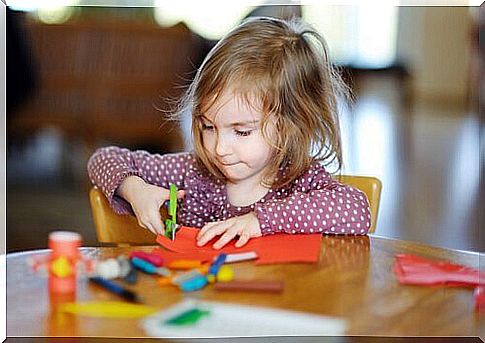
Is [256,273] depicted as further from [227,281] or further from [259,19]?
[259,19]

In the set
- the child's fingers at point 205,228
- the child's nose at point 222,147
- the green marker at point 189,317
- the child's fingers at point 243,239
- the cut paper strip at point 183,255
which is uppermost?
the child's nose at point 222,147

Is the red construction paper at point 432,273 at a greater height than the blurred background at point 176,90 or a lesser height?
lesser

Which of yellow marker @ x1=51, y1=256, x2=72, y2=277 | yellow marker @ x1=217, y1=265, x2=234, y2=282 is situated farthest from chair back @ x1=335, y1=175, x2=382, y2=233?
yellow marker @ x1=51, y1=256, x2=72, y2=277

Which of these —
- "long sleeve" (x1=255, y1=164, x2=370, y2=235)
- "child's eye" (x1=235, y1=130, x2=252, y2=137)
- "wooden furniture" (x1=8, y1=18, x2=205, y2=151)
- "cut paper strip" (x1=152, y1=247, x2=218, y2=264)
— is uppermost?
"wooden furniture" (x1=8, y1=18, x2=205, y2=151)

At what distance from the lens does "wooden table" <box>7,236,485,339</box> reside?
65 centimetres

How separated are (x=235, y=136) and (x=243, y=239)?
103mm

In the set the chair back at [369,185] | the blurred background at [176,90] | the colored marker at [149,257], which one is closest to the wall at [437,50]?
the blurred background at [176,90]

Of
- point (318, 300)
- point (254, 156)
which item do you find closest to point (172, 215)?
point (254, 156)

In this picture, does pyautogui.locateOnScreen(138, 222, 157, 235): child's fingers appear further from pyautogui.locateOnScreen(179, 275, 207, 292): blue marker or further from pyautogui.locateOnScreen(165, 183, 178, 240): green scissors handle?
pyautogui.locateOnScreen(179, 275, 207, 292): blue marker

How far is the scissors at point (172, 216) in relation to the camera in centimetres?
81

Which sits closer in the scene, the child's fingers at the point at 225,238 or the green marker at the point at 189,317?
the green marker at the point at 189,317

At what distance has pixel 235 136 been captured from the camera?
81 cm

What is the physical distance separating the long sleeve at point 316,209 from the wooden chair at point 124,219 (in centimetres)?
2

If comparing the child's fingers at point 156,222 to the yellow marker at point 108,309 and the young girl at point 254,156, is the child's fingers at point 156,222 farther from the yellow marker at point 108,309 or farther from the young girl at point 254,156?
the yellow marker at point 108,309
